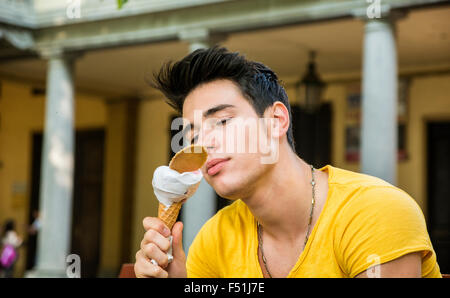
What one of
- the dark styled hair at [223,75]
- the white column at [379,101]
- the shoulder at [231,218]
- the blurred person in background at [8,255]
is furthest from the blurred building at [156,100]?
the dark styled hair at [223,75]

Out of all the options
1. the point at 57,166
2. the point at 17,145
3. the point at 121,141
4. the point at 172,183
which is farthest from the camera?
the point at 17,145

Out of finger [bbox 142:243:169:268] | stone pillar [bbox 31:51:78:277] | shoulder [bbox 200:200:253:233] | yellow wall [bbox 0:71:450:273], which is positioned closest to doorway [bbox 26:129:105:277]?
yellow wall [bbox 0:71:450:273]

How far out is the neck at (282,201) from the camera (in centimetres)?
226

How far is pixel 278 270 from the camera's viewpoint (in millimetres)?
2270

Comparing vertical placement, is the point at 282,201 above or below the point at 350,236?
above

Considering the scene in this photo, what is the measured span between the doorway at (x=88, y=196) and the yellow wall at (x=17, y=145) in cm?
125

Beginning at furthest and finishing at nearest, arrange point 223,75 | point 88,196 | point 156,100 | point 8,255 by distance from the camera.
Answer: point 88,196
point 156,100
point 8,255
point 223,75

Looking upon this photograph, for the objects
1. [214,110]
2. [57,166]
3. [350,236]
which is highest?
[57,166]

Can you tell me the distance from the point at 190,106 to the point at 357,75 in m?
9.60

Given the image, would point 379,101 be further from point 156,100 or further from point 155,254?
point 156,100

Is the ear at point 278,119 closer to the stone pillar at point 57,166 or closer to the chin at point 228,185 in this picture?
the chin at point 228,185

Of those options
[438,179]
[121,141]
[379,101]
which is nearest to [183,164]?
[379,101]

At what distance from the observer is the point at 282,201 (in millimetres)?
2277
